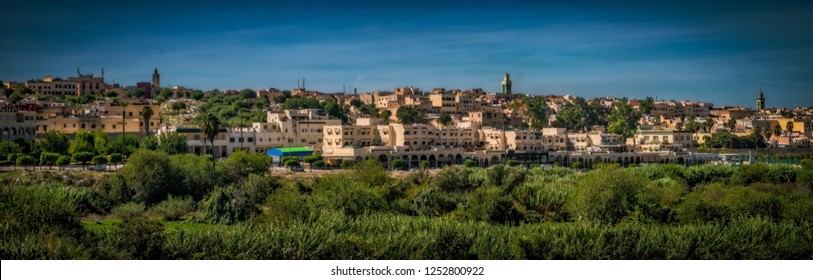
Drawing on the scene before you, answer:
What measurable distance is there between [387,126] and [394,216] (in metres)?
18.0

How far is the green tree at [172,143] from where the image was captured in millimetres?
23844

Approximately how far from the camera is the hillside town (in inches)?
1041

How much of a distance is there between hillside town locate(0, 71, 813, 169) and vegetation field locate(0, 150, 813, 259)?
267 cm

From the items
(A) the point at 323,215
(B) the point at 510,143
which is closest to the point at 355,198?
(A) the point at 323,215

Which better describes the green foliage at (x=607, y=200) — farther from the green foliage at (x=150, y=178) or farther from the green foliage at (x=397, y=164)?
the green foliage at (x=397, y=164)

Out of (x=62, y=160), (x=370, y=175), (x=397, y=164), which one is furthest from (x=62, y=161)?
(x=397, y=164)

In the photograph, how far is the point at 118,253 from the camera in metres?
7.24

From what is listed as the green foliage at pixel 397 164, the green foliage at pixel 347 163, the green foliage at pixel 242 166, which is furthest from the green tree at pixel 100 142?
the green foliage at pixel 397 164

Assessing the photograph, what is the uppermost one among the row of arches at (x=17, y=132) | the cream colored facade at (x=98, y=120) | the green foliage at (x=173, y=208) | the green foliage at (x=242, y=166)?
the cream colored facade at (x=98, y=120)

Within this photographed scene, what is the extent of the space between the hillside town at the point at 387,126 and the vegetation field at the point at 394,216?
2.67m

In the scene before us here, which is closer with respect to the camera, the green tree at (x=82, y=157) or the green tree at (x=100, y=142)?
the green tree at (x=82, y=157)

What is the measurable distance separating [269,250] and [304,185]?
9296mm

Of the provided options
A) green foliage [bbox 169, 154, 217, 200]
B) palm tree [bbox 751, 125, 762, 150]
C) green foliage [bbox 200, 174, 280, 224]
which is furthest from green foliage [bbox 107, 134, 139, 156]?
palm tree [bbox 751, 125, 762, 150]

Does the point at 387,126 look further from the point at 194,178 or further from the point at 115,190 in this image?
the point at 115,190
